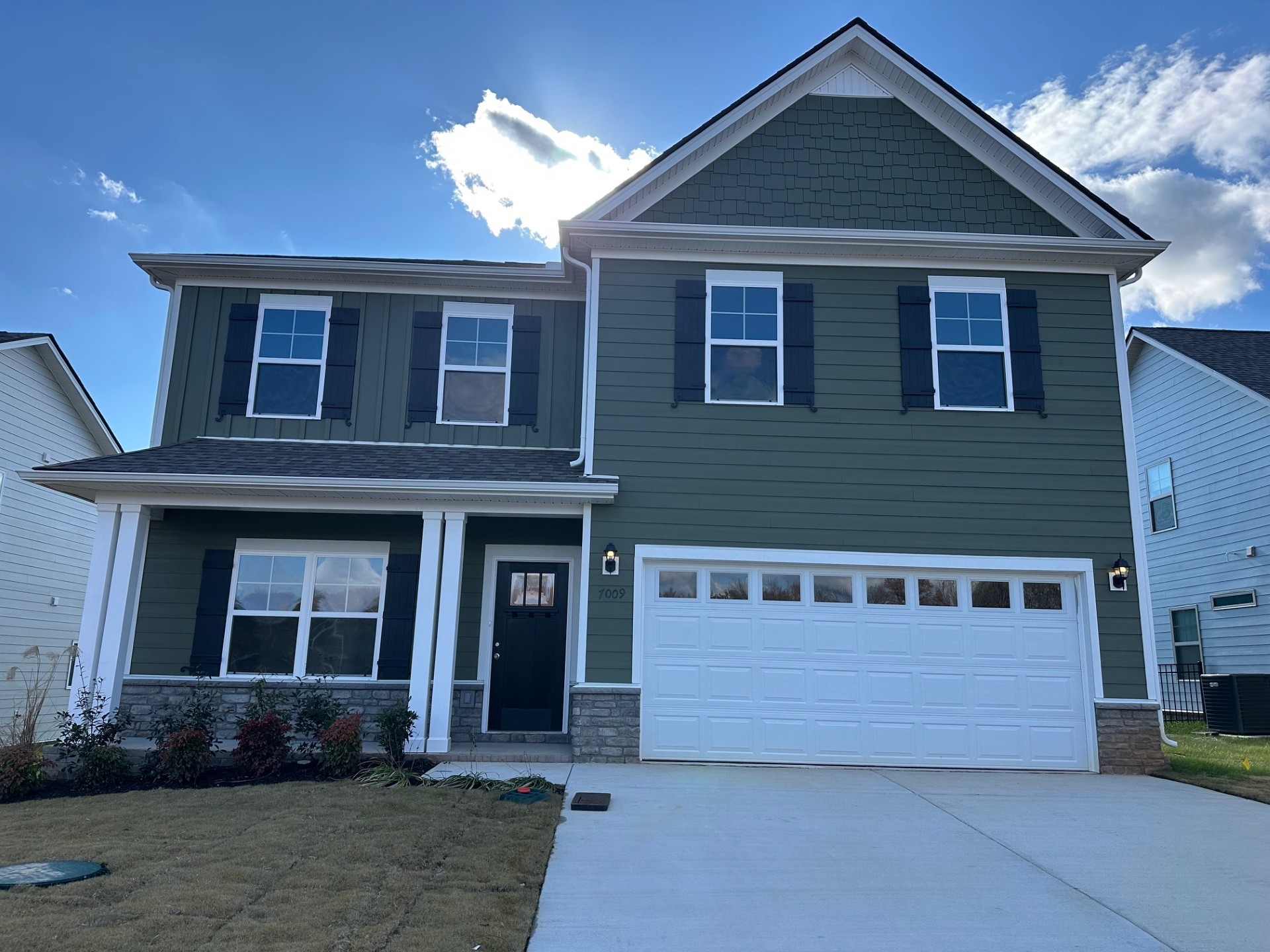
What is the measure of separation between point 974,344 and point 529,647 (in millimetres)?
6130

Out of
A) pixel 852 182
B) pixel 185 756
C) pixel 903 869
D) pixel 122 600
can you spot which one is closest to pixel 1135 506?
pixel 852 182

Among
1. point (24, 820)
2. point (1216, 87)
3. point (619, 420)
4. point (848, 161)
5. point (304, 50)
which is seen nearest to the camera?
point (24, 820)

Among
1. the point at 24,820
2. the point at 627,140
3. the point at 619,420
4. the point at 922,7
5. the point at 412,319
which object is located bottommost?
the point at 24,820

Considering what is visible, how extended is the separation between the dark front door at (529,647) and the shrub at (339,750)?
7.82 feet

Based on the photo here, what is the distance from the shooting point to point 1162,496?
15672 millimetres

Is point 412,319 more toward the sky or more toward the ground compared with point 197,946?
more toward the sky

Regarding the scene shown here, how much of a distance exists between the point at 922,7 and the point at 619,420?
22.7 feet

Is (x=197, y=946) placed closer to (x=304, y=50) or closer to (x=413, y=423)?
(x=413, y=423)

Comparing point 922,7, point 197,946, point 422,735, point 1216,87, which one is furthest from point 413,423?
point 1216,87

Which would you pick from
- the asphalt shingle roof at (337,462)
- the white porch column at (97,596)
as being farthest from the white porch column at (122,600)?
the asphalt shingle roof at (337,462)

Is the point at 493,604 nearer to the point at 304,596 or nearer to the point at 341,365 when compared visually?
the point at 304,596

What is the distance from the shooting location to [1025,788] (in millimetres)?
7859

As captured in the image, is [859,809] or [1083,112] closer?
[859,809]

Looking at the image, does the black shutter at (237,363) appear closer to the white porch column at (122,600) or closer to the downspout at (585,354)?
the white porch column at (122,600)
